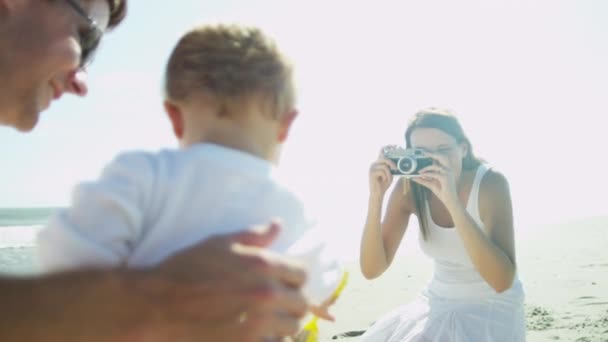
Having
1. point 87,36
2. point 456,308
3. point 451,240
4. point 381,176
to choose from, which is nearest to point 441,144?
point 381,176

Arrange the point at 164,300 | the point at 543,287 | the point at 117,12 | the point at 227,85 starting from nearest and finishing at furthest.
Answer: the point at 164,300 < the point at 227,85 < the point at 117,12 < the point at 543,287

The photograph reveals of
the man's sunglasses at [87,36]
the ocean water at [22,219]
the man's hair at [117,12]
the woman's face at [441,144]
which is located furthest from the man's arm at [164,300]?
the ocean water at [22,219]

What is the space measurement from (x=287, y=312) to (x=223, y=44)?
0.69 metres

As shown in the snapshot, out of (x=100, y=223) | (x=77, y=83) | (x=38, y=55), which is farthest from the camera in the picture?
(x=77, y=83)

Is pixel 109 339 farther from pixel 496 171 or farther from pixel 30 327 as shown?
pixel 496 171

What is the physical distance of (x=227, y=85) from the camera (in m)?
1.37

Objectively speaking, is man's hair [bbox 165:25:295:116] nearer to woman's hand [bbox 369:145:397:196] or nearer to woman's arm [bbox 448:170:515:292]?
woman's arm [bbox 448:170:515:292]

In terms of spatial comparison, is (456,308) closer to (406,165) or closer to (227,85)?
(406,165)

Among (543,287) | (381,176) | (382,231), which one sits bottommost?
(543,287)

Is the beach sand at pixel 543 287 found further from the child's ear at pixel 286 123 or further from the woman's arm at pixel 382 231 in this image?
the child's ear at pixel 286 123

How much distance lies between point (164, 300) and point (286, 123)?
2.43 ft

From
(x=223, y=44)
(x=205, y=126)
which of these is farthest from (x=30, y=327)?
(x=223, y=44)

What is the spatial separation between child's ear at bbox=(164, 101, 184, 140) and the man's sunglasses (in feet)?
2.25

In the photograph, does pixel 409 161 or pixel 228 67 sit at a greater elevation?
pixel 228 67
